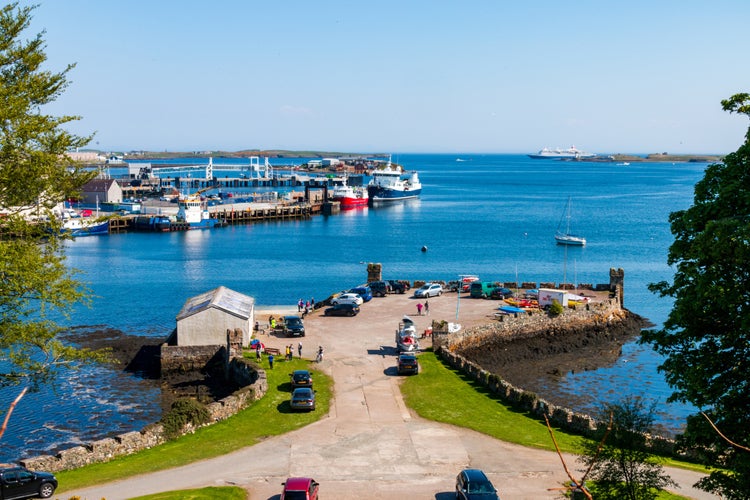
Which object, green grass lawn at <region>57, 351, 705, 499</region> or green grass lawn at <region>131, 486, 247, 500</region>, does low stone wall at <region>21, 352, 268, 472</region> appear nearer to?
green grass lawn at <region>57, 351, 705, 499</region>

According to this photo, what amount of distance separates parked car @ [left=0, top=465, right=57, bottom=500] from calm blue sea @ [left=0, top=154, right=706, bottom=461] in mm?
6845

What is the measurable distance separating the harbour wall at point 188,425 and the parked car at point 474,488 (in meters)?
13.7

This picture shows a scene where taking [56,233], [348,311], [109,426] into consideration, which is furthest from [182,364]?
[56,233]

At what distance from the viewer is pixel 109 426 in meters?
39.1

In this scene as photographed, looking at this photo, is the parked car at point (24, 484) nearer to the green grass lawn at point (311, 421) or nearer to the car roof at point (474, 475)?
the green grass lawn at point (311, 421)

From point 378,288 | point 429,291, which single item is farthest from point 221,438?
point 429,291

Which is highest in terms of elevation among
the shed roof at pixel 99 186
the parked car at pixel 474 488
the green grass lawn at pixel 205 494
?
the shed roof at pixel 99 186

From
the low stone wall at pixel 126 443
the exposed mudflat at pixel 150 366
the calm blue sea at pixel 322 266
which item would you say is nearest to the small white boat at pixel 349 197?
the calm blue sea at pixel 322 266

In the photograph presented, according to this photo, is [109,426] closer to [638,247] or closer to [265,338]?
[265,338]

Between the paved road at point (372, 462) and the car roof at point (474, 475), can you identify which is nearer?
the car roof at point (474, 475)

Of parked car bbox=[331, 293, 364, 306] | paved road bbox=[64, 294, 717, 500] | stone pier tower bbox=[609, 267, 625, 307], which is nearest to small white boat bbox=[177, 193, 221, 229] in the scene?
parked car bbox=[331, 293, 364, 306]

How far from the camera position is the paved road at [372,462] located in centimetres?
2594

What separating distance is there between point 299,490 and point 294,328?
25.3 metres

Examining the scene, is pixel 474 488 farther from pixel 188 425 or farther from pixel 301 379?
pixel 301 379
